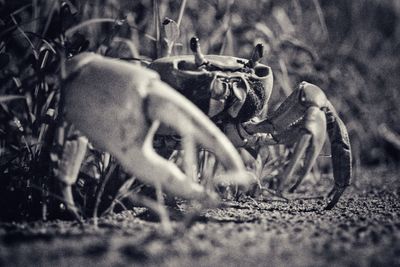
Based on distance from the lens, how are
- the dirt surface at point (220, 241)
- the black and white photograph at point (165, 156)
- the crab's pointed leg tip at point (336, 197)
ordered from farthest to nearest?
1. the crab's pointed leg tip at point (336, 197)
2. the black and white photograph at point (165, 156)
3. the dirt surface at point (220, 241)

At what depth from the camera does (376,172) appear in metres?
3.62

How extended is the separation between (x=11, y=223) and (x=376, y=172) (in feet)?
8.74

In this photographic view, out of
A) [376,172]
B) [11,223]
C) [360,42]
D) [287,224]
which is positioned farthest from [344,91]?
[11,223]

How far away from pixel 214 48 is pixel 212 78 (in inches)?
43.2

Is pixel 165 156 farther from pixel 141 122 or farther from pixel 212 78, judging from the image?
pixel 141 122

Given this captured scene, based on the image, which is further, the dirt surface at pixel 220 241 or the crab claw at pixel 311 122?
the crab claw at pixel 311 122

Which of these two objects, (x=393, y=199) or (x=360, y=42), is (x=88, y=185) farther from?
(x=360, y=42)

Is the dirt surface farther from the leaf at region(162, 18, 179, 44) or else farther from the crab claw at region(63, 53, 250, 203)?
the leaf at region(162, 18, 179, 44)

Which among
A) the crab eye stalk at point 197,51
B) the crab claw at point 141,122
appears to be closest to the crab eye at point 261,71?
the crab eye stalk at point 197,51

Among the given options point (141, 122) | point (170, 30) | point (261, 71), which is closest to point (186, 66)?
point (170, 30)

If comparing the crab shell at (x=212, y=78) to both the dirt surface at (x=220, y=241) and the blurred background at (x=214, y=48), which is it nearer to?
the blurred background at (x=214, y=48)

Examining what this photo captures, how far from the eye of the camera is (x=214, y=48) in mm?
3035

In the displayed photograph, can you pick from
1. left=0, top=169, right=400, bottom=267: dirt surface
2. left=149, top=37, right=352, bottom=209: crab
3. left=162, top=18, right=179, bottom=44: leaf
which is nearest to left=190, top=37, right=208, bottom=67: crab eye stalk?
left=149, top=37, right=352, bottom=209: crab

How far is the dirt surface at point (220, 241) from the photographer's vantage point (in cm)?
128
